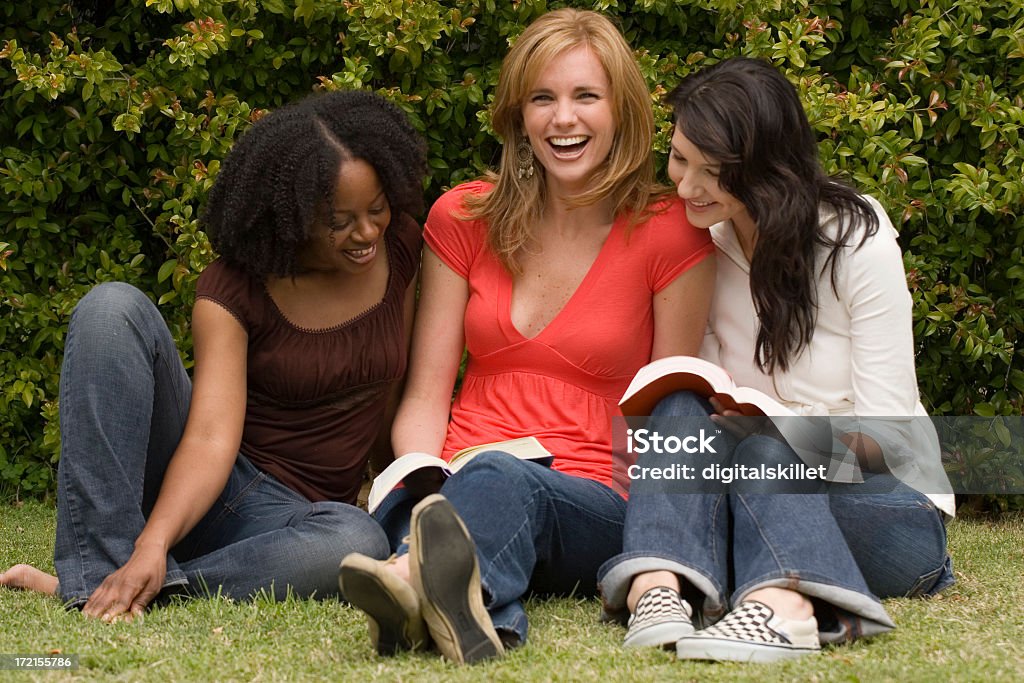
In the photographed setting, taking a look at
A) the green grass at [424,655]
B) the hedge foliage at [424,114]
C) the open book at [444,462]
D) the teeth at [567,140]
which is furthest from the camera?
the hedge foliage at [424,114]

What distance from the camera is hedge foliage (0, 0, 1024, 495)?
13.4 feet

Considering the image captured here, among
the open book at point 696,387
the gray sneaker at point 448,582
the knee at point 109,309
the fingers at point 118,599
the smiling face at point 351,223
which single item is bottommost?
the fingers at point 118,599

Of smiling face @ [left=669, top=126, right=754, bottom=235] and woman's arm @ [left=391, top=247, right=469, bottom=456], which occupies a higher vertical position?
smiling face @ [left=669, top=126, right=754, bottom=235]

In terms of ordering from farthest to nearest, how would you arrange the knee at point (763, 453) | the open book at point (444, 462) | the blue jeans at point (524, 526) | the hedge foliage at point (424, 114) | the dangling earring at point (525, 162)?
the hedge foliage at point (424, 114)
the dangling earring at point (525, 162)
the open book at point (444, 462)
the knee at point (763, 453)
the blue jeans at point (524, 526)

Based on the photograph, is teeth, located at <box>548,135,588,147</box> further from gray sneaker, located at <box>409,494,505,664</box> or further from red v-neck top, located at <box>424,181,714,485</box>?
gray sneaker, located at <box>409,494,505,664</box>

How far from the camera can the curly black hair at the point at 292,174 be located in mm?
3080

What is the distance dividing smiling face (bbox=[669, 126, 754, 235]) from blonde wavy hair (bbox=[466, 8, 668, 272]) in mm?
161

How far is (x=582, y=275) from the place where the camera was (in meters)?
3.36

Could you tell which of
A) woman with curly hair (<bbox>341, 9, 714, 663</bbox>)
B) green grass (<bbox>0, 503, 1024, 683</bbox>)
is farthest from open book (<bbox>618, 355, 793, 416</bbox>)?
green grass (<bbox>0, 503, 1024, 683</bbox>)

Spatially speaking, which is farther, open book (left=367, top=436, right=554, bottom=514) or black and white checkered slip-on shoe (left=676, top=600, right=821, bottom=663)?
open book (left=367, top=436, right=554, bottom=514)

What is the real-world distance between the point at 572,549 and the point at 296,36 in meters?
2.21

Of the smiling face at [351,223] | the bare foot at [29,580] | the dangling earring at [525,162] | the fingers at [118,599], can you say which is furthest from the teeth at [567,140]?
the bare foot at [29,580]

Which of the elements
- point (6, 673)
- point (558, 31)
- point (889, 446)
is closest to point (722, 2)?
point (558, 31)

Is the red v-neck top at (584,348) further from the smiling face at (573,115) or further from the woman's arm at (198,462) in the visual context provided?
the woman's arm at (198,462)
